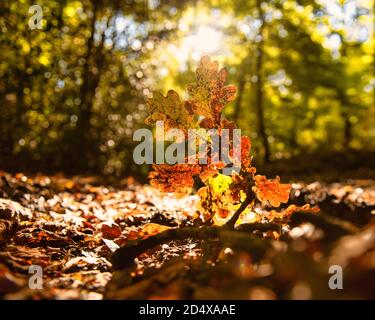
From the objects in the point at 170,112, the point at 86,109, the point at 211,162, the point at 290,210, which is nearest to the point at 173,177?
the point at 211,162

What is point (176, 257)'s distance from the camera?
217cm

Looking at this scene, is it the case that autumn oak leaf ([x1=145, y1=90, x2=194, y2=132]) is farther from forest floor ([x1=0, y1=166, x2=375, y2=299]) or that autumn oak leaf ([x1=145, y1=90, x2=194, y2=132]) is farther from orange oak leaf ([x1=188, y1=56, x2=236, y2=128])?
forest floor ([x1=0, y1=166, x2=375, y2=299])

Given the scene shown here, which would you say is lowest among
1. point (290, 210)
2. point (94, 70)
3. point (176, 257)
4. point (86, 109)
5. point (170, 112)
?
point (176, 257)

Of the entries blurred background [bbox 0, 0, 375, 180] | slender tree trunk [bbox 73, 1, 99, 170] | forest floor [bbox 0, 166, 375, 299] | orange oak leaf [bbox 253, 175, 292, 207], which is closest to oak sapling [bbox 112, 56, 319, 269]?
orange oak leaf [bbox 253, 175, 292, 207]

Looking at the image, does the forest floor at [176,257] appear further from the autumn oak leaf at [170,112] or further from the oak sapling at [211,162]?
the autumn oak leaf at [170,112]

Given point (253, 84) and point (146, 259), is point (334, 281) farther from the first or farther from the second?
point (253, 84)

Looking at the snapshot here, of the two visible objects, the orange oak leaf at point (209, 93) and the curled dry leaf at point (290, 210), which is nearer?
the curled dry leaf at point (290, 210)

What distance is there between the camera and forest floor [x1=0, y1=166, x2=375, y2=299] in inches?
46.1

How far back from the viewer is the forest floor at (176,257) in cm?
117

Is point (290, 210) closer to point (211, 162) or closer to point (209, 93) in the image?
point (211, 162)

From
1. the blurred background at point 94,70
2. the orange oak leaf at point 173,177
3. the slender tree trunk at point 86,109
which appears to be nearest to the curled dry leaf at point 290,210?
the orange oak leaf at point 173,177

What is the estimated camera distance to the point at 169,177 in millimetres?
2398
